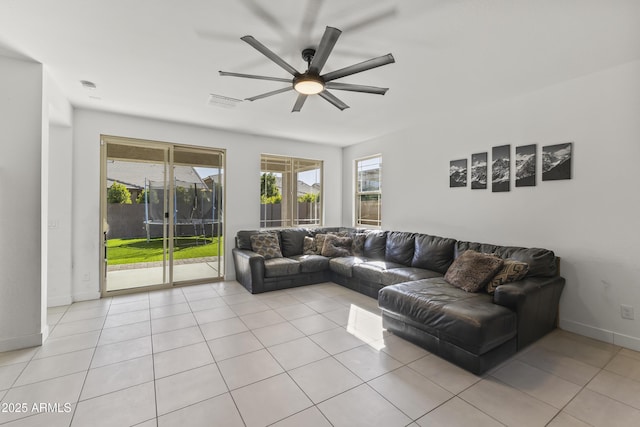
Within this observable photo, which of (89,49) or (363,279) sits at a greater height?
(89,49)

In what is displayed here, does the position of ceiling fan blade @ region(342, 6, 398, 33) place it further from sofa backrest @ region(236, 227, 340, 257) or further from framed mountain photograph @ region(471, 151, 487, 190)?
sofa backrest @ region(236, 227, 340, 257)

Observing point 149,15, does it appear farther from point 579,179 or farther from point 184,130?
point 579,179

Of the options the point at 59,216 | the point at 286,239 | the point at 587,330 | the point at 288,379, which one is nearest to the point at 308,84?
the point at 288,379

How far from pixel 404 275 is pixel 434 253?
0.62 m

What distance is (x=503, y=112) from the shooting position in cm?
355

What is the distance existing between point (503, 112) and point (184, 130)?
4640 millimetres

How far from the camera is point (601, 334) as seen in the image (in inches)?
111

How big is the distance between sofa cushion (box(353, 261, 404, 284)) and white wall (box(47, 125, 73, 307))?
3969 mm

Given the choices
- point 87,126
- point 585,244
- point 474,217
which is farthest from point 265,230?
point 585,244

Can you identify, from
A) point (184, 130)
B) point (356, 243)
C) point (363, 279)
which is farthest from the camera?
point (356, 243)

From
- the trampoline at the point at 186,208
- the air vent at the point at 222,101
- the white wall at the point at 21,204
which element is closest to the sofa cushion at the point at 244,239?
the trampoline at the point at 186,208

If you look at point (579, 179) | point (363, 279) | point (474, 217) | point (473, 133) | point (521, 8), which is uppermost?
point (521, 8)

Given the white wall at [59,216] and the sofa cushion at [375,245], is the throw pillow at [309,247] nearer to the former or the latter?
the sofa cushion at [375,245]

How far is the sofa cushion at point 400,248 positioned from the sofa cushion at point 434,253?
4.1 inches
